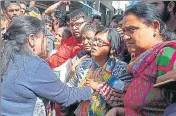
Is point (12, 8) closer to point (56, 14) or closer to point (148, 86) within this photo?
point (56, 14)

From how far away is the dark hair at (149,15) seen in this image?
174cm

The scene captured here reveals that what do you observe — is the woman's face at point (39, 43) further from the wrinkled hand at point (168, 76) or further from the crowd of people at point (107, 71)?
the wrinkled hand at point (168, 76)

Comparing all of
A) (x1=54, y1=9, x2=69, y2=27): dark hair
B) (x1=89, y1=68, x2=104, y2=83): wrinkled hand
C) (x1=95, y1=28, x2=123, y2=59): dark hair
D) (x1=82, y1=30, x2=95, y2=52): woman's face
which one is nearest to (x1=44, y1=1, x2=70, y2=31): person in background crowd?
(x1=54, y1=9, x2=69, y2=27): dark hair

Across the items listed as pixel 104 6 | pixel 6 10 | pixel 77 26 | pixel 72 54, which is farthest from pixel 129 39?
pixel 104 6

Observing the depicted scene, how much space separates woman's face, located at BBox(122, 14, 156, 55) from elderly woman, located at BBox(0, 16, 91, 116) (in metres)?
0.66

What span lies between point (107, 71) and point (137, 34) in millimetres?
744

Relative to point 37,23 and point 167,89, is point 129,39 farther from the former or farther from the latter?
point 37,23

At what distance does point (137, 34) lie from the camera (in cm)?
173

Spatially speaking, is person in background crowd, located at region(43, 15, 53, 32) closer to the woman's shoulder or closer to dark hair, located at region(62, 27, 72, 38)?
dark hair, located at region(62, 27, 72, 38)

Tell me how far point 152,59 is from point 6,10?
129 inches

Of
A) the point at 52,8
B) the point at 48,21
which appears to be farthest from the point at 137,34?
the point at 52,8

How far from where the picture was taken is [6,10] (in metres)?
4.38

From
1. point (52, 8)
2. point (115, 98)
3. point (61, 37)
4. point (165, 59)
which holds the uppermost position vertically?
point (52, 8)

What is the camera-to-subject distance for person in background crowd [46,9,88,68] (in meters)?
A: 3.99
